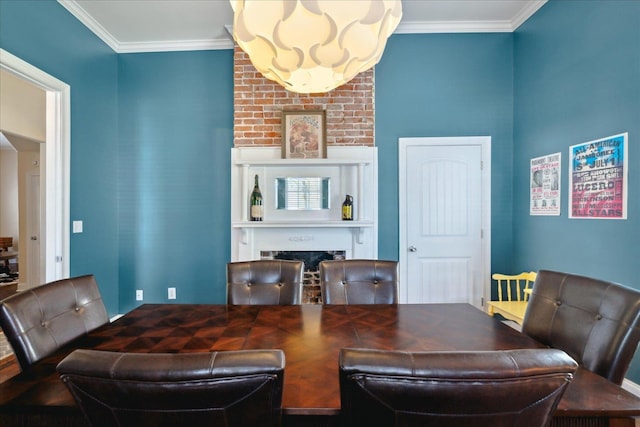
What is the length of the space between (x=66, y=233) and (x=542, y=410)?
330cm

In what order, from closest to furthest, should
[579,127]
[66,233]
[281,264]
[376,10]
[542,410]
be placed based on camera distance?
1. [542,410]
2. [376,10]
3. [281,264]
4. [579,127]
5. [66,233]

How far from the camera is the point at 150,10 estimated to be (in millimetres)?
2744

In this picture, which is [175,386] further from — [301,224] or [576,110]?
[576,110]

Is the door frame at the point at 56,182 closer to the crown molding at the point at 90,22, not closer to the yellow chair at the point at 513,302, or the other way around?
the crown molding at the point at 90,22

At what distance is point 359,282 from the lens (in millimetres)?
1838

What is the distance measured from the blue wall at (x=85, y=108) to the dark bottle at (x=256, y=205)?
4.99 ft

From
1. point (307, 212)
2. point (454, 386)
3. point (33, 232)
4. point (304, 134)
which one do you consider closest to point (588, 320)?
point (454, 386)

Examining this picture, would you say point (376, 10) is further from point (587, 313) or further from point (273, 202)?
point (273, 202)

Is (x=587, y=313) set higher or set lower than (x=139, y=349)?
higher

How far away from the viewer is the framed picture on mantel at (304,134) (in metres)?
3.03

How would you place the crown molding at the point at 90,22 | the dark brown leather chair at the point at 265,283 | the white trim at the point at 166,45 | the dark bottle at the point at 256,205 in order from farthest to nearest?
1. the white trim at the point at 166,45
2. the dark bottle at the point at 256,205
3. the crown molding at the point at 90,22
4. the dark brown leather chair at the point at 265,283

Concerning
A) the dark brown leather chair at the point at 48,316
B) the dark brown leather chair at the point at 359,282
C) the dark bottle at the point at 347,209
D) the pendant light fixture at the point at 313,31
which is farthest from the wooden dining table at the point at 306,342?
the dark bottle at the point at 347,209

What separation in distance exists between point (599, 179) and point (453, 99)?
1.48 m

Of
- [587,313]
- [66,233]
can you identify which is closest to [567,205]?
[587,313]
